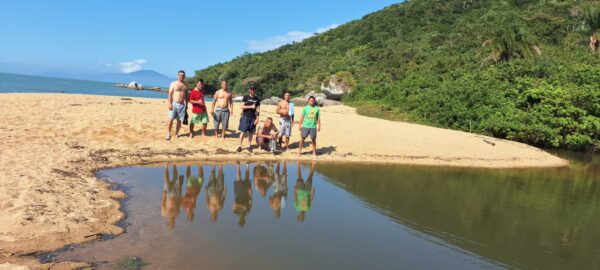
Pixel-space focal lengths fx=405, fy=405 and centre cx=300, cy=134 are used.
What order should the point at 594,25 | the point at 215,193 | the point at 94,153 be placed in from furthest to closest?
the point at 594,25, the point at 94,153, the point at 215,193

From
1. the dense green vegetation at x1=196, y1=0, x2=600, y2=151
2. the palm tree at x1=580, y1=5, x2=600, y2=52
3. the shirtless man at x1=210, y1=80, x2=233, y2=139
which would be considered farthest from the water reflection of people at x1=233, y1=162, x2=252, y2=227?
the palm tree at x1=580, y1=5, x2=600, y2=52

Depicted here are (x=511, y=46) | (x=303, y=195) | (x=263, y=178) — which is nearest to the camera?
(x=303, y=195)

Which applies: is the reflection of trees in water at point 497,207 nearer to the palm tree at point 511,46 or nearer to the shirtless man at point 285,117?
the shirtless man at point 285,117

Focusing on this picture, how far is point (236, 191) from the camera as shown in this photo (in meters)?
7.46

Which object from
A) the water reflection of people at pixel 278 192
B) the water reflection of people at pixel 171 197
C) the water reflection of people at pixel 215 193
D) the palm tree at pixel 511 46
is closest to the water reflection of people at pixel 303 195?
the water reflection of people at pixel 278 192

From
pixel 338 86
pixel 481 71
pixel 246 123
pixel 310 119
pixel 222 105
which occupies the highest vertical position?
pixel 481 71

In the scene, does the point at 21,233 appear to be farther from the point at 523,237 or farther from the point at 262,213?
the point at 523,237

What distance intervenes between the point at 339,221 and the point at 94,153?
6.34m

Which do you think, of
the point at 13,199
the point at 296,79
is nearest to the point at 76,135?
the point at 13,199

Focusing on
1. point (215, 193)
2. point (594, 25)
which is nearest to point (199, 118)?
point (215, 193)

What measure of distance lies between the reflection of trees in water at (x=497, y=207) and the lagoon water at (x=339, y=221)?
3 centimetres

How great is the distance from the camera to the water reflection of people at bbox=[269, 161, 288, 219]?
6.64 metres

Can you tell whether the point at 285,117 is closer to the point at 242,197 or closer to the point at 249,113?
the point at 249,113

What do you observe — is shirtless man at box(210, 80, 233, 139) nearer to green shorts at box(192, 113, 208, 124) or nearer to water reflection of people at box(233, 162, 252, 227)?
green shorts at box(192, 113, 208, 124)
